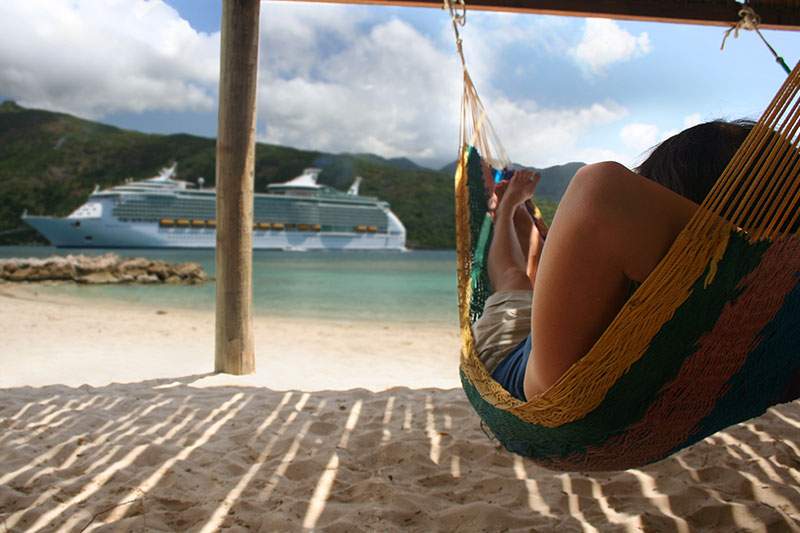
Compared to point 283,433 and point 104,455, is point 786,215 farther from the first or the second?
point 104,455

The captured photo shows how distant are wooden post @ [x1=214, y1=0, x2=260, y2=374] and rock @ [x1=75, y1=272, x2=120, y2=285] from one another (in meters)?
8.39

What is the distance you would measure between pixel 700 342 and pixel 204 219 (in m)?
24.4

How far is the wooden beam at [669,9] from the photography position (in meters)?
2.05

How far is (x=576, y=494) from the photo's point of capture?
1.19m

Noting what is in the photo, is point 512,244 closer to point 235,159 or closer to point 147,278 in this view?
point 235,159

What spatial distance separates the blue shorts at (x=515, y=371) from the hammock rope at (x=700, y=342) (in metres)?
0.02

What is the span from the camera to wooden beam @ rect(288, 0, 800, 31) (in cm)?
205

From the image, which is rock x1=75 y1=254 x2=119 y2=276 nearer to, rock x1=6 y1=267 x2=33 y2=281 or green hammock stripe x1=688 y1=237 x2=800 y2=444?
rock x1=6 y1=267 x2=33 y2=281

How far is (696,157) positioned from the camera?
2.27ft

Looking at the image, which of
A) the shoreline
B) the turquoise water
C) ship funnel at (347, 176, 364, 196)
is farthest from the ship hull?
the shoreline

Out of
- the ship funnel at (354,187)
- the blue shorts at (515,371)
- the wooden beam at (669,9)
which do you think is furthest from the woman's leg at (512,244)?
the ship funnel at (354,187)

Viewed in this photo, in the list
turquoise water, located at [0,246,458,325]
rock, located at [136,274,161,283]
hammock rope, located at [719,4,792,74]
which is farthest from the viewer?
rock, located at [136,274,161,283]

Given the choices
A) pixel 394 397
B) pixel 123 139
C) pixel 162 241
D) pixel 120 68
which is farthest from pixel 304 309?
pixel 120 68

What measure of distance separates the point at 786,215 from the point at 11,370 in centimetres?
293
